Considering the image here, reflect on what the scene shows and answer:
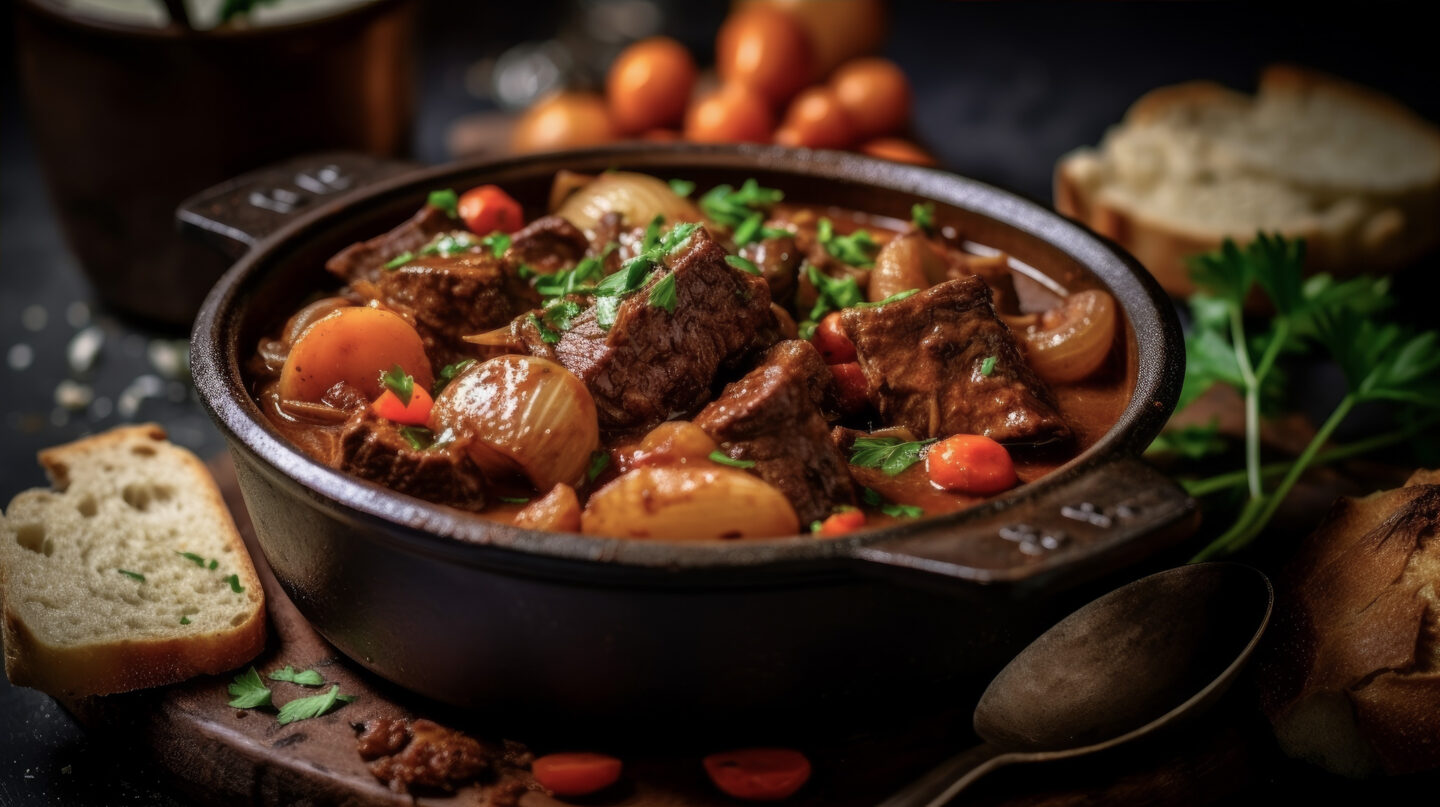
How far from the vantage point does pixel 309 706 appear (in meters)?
2.85

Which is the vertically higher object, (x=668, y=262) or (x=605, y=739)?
(x=668, y=262)

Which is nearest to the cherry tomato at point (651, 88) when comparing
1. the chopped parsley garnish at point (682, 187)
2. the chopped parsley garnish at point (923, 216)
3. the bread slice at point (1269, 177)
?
the bread slice at point (1269, 177)

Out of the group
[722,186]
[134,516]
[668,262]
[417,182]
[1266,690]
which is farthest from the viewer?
[722,186]

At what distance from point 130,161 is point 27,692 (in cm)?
232

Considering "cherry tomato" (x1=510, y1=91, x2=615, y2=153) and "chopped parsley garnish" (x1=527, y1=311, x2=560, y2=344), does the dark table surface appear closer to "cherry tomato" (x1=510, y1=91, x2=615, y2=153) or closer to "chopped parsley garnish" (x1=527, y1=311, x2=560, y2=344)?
"cherry tomato" (x1=510, y1=91, x2=615, y2=153)

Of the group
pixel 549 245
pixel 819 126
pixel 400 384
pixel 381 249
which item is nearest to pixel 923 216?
pixel 549 245

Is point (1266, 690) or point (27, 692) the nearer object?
point (1266, 690)

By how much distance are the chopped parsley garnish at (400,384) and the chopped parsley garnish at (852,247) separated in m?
1.30

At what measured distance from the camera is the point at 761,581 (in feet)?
7.73

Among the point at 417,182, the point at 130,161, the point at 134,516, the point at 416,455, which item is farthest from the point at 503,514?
the point at 130,161

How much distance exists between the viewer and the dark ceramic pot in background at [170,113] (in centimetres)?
459

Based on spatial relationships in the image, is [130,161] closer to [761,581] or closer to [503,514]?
[503,514]

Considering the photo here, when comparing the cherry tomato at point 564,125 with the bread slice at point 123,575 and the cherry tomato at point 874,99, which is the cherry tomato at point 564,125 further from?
the bread slice at point 123,575

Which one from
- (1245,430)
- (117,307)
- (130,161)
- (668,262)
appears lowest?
(117,307)
